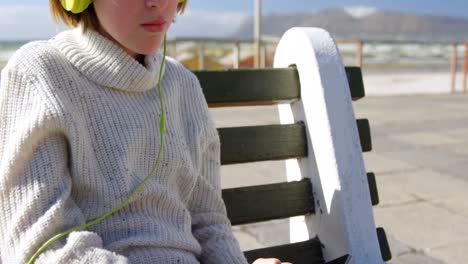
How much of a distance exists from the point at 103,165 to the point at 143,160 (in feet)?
0.34

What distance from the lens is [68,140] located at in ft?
4.60

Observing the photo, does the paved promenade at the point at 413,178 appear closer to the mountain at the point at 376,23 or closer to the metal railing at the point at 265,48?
the metal railing at the point at 265,48

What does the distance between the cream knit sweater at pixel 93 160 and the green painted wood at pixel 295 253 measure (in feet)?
0.93

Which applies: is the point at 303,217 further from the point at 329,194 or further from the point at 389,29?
the point at 389,29

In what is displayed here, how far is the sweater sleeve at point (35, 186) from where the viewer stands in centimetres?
132

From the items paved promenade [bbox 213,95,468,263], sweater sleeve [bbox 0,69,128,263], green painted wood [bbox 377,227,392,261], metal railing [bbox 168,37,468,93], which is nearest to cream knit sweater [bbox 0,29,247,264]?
sweater sleeve [bbox 0,69,128,263]

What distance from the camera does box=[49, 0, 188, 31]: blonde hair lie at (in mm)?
1499

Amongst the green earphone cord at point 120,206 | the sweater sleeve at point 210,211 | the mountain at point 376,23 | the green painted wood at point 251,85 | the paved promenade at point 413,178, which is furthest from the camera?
the mountain at point 376,23

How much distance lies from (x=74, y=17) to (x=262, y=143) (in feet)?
2.35

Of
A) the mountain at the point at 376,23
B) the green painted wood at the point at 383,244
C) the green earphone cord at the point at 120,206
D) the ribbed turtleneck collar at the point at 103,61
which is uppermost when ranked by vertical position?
the ribbed turtleneck collar at the point at 103,61

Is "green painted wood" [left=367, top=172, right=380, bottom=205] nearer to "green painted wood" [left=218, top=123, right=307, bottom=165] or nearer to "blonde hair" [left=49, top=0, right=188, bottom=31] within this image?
"green painted wood" [left=218, top=123, right=307, bottom=165]

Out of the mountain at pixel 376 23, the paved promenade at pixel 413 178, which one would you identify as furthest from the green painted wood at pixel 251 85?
the mountain at pixel 376 23

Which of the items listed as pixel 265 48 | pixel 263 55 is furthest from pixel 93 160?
pixel 265 48

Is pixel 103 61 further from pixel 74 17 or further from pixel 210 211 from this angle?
pixel 210 211
